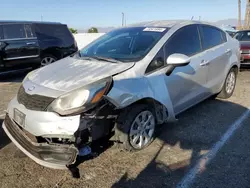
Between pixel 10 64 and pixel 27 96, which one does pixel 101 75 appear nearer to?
pixel 27 96

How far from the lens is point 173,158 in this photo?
11.0 ft

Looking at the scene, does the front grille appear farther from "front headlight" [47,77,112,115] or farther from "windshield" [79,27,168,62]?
"windshield" [79,27,168,62]

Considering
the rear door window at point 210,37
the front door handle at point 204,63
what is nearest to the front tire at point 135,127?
the front door handle at point 204,63

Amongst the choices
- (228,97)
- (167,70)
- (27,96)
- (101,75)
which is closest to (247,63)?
(228,97)

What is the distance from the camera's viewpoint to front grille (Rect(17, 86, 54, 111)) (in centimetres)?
287

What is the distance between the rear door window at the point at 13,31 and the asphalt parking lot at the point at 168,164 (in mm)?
4810

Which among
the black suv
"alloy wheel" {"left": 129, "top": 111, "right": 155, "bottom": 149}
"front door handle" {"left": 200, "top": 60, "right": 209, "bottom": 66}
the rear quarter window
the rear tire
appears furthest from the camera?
the rear quarter window

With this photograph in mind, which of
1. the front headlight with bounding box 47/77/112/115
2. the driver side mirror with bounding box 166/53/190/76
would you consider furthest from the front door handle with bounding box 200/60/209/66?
the front headlight with bounding box 47/77/112/115

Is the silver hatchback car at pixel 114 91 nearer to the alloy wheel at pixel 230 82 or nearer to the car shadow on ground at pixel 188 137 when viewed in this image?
the car shadow on ground at pixel 188 137

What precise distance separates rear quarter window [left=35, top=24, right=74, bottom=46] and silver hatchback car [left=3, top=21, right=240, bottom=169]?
4830mm

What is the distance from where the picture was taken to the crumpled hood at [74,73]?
3.07 m

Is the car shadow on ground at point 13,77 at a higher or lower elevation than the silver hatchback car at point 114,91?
lower

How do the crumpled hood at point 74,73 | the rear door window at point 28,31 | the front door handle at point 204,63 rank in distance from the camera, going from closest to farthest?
the crumpled hood at point 74,73, the front door handle at point 204,63, the rear door window at point 28,31

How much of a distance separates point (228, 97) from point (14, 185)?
15.0 feet
